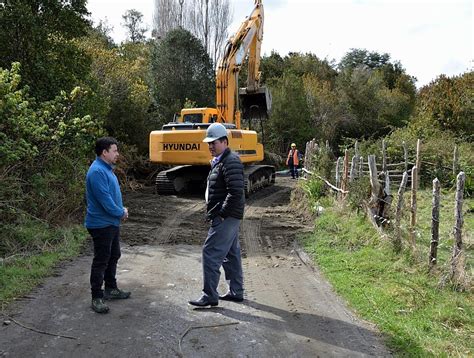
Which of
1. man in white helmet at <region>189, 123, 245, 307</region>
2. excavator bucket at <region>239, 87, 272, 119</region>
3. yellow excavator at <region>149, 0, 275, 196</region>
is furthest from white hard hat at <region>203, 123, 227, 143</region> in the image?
excavator bucket at <region>239, 87, 272, 119</region>

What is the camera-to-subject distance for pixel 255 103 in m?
17.0

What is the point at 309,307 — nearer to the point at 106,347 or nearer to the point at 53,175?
the point at 106,347

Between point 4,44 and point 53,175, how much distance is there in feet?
11.0

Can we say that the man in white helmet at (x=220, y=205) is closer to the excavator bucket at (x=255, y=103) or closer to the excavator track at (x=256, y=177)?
the excavator track at (x=256, y=177)

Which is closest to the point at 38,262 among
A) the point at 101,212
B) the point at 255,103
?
the point at 101,212

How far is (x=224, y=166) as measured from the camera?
16.1 feet

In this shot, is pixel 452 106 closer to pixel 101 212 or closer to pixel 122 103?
pixel 122 103

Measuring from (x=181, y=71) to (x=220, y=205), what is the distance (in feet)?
78.1

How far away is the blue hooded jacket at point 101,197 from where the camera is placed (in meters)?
4.71

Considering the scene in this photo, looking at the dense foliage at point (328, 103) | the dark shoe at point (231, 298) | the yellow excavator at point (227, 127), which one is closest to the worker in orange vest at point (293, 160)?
the yellow excavator at point (227, 127)

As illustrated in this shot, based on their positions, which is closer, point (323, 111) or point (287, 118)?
point (287, 118)

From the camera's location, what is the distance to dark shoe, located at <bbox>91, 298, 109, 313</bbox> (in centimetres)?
471

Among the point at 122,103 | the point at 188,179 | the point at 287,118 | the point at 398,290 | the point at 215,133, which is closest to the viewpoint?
the point at 215,133

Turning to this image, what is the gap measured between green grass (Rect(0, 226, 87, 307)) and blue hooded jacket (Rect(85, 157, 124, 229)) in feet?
4.12
